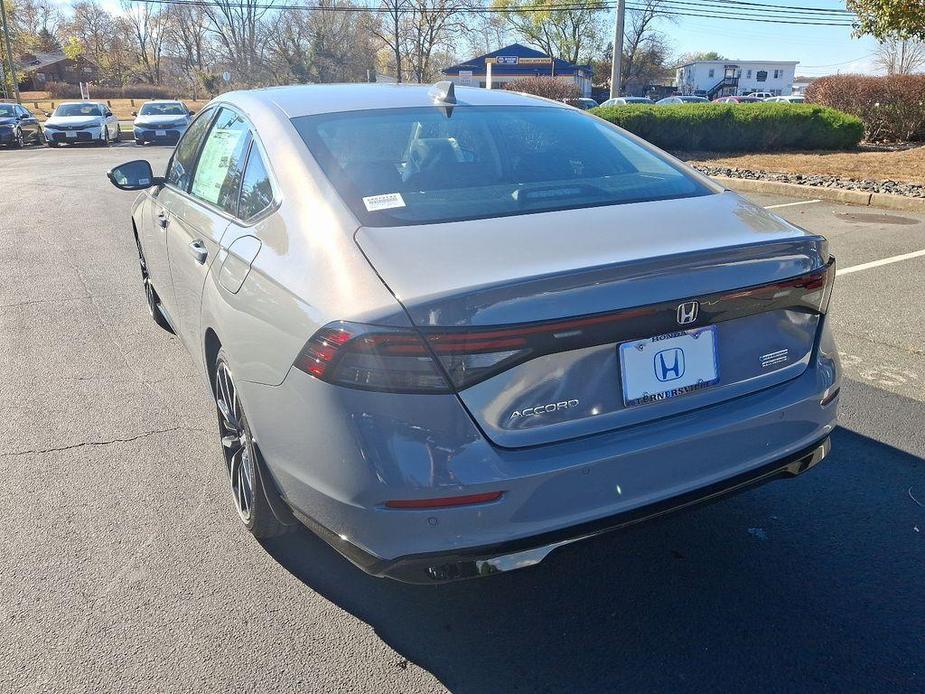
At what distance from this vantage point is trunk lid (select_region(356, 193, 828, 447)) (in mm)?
1971

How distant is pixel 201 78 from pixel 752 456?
6907cm

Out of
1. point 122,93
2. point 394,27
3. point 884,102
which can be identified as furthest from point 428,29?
point 884,102

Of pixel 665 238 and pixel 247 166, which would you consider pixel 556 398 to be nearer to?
pixel 665 238

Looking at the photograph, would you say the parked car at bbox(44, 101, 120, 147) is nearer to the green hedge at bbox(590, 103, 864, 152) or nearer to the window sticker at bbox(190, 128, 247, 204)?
the green hedge at bbox(590, 103, 864, 152)

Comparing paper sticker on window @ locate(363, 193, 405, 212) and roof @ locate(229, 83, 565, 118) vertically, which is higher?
roof @ locate(229, 83, 565, 118)

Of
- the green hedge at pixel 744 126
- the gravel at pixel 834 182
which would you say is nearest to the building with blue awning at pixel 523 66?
the green hedge at pixel 744 126

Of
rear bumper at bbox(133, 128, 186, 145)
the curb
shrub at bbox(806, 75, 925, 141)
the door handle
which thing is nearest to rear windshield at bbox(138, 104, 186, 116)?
rear bumper at bbox(133, 128, 186, 145)

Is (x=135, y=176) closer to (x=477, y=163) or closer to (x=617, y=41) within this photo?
(x=477, y=163)

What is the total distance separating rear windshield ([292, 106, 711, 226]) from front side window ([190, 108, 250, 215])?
1.30ft

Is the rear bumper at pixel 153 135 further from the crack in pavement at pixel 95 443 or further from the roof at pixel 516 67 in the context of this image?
the roof at pixel 516 67

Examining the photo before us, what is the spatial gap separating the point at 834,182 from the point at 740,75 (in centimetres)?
9963

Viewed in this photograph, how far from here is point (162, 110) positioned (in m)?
28.5

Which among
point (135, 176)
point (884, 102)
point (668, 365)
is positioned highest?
point (884, 102)

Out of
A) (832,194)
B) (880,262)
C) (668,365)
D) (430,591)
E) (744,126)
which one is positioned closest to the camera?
(668,365)
